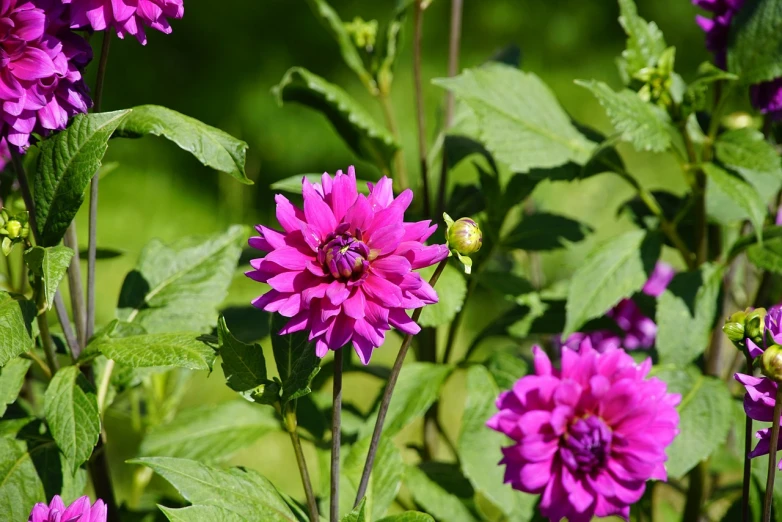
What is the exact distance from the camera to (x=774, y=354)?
716 millimetres

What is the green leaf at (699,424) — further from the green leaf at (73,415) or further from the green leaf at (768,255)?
the green leaf at (73,415)

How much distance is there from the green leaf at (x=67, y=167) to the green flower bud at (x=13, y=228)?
1.6 inches

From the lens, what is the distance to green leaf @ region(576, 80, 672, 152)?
41.9 inches

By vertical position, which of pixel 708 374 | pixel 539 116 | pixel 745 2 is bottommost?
pixel 708 374

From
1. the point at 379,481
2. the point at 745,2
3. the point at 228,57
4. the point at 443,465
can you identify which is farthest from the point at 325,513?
the point at 228,57

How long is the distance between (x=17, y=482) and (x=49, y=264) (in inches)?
11.9

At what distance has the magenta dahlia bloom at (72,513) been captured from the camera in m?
0.77

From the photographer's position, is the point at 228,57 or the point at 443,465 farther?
the point at 228,57

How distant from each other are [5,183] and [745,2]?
3.26ft

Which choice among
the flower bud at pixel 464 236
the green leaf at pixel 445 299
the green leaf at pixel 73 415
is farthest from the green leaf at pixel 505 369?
the green leaf at pixel 73 415

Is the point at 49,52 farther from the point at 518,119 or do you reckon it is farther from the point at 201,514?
the point at 518,119

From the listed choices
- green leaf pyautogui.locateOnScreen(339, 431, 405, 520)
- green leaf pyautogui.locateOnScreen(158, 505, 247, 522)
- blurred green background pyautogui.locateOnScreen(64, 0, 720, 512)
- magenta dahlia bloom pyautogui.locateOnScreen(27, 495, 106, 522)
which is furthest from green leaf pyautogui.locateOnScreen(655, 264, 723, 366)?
blurred green background pyautogui.locateOnScreen(64, 0, 720, 512)

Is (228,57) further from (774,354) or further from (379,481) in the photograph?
(774,354)

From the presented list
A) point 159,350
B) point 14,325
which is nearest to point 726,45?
point 159,350
